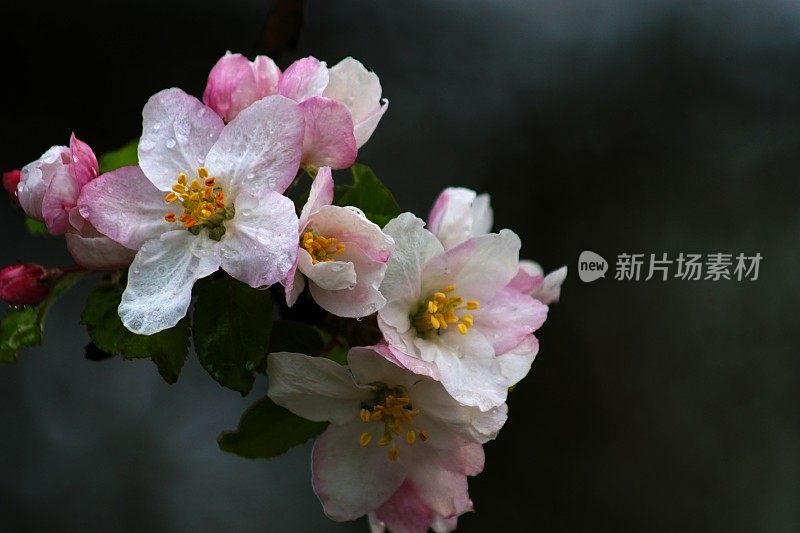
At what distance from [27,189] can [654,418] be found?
342 cm

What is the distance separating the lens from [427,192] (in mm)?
3629

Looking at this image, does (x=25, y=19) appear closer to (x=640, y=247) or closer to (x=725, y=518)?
(x=640, y=247)

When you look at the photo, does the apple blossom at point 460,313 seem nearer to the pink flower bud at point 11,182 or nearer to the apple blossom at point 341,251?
the apple blossom at point 341,251

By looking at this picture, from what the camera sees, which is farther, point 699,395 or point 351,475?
point 699,395

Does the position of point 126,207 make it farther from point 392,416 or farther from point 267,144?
point 392,416

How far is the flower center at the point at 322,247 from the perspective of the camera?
702mm

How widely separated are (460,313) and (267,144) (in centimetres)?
24

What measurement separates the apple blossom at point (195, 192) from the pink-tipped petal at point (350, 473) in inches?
8.3

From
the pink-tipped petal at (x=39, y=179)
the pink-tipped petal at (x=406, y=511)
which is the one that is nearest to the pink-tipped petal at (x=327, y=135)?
the pink-tipped petal at (x=39, y=179)

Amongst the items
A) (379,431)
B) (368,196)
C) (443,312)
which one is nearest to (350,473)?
(379,431)

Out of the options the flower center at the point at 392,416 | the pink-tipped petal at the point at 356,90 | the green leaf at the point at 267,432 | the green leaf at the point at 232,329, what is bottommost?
the green leaf at the point at 267,432

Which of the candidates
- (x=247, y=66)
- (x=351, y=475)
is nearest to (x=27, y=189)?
(x=247, y=66)

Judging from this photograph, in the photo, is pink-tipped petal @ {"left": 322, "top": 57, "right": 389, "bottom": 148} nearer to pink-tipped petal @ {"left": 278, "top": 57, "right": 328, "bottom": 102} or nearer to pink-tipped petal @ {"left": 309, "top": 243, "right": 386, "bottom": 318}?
pink-tipped petal @ {"left": 278, "top": 57, "right": 328, "bottom": 102}

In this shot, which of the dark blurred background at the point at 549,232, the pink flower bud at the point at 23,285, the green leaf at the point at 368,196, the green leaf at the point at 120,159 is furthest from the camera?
the dark blurred background at the point at 549,232
